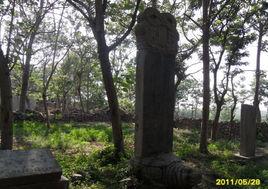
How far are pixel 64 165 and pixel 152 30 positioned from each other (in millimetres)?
4329

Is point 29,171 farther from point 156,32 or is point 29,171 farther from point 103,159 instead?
point 103,159

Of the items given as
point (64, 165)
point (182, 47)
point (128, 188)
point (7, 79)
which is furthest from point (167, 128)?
point (182, 47)

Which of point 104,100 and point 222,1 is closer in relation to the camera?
point 222,1

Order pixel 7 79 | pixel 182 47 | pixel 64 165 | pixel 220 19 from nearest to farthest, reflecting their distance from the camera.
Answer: pixel 7 79
pixel 64 165
pixel 220 19
pixel 182 47

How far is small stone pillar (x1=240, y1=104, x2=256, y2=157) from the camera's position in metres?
11.9

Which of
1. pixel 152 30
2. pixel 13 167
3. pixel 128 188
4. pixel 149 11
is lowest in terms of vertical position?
pixel 128 188

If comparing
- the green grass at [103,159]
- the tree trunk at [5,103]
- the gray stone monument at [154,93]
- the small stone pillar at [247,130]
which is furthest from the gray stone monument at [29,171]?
the small stone pillar at [247,130]

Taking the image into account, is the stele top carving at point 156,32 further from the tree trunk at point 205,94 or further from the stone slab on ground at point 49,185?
the tree trunk at point 205,94

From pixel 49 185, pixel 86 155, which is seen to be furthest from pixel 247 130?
pixel 49 185

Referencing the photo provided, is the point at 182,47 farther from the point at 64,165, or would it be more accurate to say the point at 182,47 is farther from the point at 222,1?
the point at 64,165

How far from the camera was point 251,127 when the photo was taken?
12.2 metres

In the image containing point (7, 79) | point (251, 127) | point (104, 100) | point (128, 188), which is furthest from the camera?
point (104, 100)

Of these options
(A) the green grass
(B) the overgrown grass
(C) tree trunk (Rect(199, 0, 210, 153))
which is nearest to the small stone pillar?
(A) the green grass

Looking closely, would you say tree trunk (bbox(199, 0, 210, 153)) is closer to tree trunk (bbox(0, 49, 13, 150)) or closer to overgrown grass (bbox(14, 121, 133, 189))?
overgrown grass (bbox(14, 121, 133, 189))
